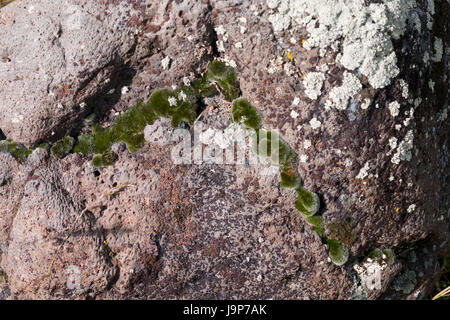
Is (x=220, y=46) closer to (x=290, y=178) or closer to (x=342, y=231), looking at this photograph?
(x=290, y=178)

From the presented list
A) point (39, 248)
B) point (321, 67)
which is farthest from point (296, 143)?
point (39, 248)

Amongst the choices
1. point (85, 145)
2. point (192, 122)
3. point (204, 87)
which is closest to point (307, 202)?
point (192, 122)

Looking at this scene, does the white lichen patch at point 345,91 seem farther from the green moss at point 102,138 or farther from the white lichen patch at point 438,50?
the green moss at point 102,138

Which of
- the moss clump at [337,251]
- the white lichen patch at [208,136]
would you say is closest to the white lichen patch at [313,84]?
the white lichen patch at [208,136]

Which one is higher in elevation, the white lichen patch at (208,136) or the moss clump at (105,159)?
the white lichen patch at (208,136)

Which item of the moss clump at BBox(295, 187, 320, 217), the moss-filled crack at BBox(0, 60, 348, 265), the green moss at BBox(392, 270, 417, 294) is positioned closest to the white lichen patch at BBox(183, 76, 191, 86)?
the moss-filled crack at BBox(0, 60, 348, 265)

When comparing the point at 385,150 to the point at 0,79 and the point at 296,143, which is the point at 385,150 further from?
the point at 0,79

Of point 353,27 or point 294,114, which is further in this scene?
point 294,114
